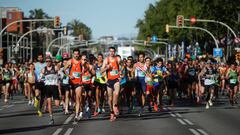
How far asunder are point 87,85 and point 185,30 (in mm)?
57697

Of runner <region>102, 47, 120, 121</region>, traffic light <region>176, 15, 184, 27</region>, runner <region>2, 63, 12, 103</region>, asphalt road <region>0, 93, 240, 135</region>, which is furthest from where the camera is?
traffic light <region>176, 15, 184, 27</region>

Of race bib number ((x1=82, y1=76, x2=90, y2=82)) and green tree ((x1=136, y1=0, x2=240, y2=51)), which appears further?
green tree ((x1=136, y1=0, x2=240, y2=51))

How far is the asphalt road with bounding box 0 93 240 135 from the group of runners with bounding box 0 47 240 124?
0.43 m

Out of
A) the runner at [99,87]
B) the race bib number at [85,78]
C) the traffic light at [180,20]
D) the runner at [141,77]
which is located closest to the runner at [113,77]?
the race bib number at [85,78]

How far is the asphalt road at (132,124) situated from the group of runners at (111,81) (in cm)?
43

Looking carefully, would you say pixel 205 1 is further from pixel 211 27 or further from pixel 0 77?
pixel 0 77

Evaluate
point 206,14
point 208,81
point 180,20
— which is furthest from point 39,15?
point 208,81

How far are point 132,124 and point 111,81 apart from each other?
1.60 m

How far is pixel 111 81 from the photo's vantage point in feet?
56.6

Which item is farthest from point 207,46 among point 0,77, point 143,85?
point 143,85

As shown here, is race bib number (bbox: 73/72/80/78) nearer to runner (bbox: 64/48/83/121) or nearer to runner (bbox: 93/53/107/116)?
runner (bbox: 64/48/83/121)

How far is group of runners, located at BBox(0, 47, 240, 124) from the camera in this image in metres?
17.0

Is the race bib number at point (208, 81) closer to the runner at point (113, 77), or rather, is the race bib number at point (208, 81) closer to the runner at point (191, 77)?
the runner at point (191, 77)

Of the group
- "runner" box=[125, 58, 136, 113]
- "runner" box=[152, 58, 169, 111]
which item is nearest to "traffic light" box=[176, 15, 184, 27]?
"runner" box=[152, 58, 169, 111]
